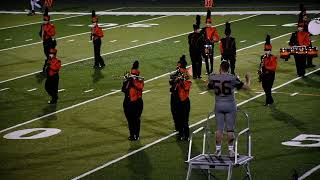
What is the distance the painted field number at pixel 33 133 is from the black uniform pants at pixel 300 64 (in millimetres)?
9040

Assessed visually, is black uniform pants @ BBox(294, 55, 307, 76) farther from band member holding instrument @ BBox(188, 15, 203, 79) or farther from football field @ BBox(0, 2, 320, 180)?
band member holding instrument @ BBox(188, 15, 203, 79)

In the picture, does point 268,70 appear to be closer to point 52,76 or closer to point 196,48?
point 196,48

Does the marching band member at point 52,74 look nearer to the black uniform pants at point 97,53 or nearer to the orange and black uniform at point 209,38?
the orange and black uniform at point 209,38

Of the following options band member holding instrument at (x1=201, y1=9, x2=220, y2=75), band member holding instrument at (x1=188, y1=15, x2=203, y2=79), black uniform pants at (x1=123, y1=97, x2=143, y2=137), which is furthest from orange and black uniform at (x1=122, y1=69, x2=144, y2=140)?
band member holding instrument at (x1=201, y1=9, x2=220, y2=75)

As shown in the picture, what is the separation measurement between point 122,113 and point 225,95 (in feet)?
24.1

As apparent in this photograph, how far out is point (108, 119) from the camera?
2138 cm

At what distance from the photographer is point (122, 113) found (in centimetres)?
2208

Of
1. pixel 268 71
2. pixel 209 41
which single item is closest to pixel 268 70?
pixel 268 71

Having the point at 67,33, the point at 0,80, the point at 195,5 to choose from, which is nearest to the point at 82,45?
the point at 67,33

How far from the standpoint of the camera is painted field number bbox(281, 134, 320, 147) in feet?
59.3

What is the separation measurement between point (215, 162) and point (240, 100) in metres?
10.0

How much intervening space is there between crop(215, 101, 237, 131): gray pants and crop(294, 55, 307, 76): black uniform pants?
37.5 ft

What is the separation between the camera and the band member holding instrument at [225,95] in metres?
14.9

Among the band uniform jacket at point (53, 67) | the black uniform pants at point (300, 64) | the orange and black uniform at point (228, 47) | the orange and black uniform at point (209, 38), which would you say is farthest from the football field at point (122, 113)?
the orange and black uniform at point (228, 47)
